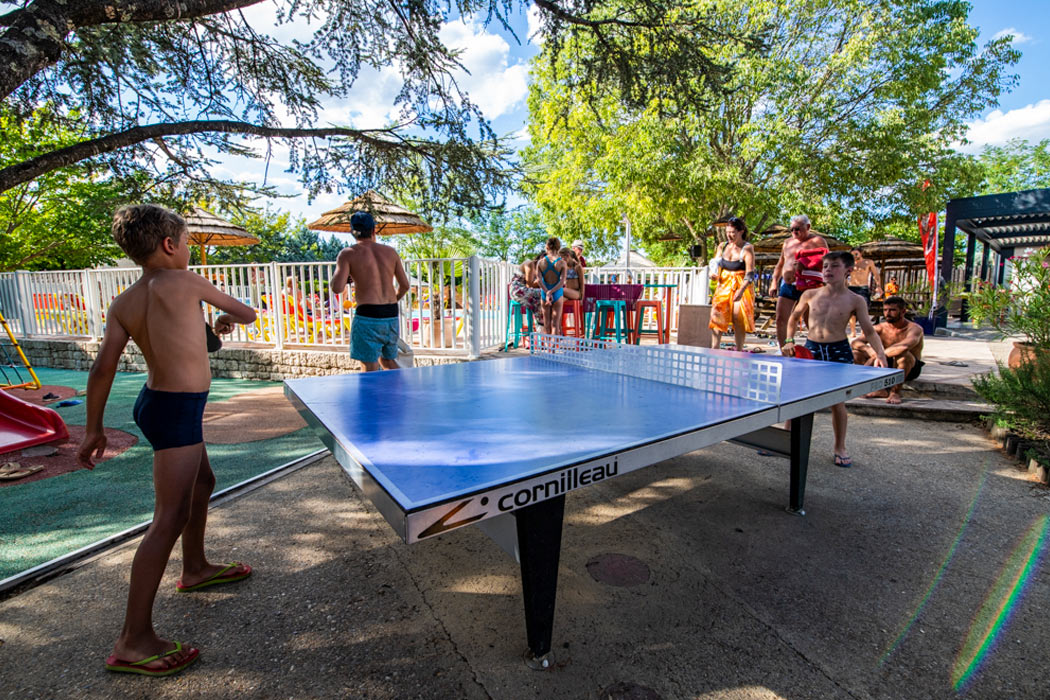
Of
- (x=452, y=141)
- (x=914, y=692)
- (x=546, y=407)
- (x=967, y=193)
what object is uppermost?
(x=967, y=193)

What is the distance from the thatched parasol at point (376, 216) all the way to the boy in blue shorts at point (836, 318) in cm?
437

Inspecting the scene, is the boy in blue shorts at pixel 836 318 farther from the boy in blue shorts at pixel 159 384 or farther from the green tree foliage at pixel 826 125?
the green tree foliage at pixel 826 125

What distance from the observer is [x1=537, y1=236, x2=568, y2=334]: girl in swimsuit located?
779 centimetres

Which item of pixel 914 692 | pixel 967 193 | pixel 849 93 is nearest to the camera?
pixel 914 692

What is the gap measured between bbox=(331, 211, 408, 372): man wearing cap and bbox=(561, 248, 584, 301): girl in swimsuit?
4020mm

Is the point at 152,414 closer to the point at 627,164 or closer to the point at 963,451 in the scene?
the point at 963,451

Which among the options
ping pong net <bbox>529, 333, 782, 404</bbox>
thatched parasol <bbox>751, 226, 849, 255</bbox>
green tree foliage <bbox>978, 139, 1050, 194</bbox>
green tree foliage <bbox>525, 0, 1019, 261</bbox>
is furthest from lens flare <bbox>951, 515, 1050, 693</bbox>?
green tree foliage <bbox>978, 139, 1050, 194</bbox>

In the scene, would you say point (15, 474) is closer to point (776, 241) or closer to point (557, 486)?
point (557, 486)

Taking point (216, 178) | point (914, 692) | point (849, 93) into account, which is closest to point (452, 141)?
point (216, 178)

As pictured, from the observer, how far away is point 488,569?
2494mm

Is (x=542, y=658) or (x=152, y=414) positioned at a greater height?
(x=152, y=414)

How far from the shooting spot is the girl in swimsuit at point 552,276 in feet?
25.5

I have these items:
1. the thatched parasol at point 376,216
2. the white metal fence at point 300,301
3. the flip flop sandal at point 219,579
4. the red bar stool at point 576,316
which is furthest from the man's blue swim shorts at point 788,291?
the flip flop sandal at point 219,579

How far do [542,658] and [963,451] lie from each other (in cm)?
467
